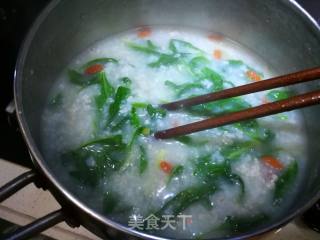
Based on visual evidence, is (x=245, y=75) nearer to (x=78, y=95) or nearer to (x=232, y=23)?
(x=232, y=23)

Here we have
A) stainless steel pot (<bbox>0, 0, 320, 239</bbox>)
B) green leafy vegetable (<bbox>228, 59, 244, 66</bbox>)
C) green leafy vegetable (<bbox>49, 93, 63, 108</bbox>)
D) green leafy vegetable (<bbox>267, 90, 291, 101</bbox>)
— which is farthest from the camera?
green leafy vegetable (<bbox>228, 59, 244, 66</bbox>)

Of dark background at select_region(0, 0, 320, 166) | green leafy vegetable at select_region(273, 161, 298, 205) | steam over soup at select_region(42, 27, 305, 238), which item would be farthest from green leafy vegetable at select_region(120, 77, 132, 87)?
green leafy vegetable at select_region(273, 161, 298, 205)

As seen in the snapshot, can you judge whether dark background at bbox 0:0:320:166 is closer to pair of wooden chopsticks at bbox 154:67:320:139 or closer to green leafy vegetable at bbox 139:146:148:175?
green leafy vegetable at bbox 139:146:148:175

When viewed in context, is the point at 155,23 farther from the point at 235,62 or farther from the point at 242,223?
the point at 242,223

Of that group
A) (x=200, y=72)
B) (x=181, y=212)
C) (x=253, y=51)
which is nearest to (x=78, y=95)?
(x=200, y=72)

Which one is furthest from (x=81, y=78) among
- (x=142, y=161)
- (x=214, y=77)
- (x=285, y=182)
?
(x=285, y=182)

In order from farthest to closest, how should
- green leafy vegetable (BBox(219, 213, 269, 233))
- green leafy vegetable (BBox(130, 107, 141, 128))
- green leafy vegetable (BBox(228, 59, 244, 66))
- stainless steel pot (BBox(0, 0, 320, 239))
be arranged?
green leafy vegetable (BBox(228, 59, 244, 66)), green leafy vegetable (BBox(130, 107, 141, 128)), green leafy vegetable (BBox(219, 213, 269, 233)), stainless steel pot (BBox(0, 0, 320, 239))

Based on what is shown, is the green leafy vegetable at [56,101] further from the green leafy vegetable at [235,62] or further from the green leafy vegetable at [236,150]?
the green leafy vegetable at [235,62]

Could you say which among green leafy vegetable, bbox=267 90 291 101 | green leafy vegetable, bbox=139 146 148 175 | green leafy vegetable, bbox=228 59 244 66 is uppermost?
green leafy vegetable, bbox=228 59 244 66

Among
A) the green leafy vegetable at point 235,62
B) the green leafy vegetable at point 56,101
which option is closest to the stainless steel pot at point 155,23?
the green leafy vegetable at point 56,101
